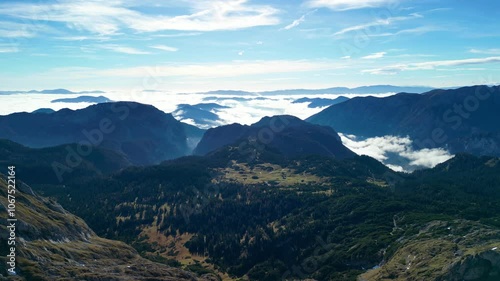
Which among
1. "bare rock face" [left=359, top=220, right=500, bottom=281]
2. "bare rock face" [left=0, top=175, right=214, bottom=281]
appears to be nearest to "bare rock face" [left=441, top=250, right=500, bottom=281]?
"bare rock face" [left=359, top=220, right=500, bottom=281]

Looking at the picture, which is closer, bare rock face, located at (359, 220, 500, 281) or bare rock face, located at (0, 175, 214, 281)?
bare rock face, located at (0, 175, 214, 281)

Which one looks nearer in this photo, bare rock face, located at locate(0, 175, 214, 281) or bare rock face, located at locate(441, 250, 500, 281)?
bare rock face, located at locate(0, 175, 214, 281)

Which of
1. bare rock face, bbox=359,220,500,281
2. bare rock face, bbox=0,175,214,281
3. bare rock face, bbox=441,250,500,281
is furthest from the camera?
Result: bare rock face, bbox=359,220,500,281

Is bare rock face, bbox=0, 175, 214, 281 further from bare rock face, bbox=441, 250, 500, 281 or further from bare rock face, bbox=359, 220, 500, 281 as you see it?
bare rock face, bbox=441, 250, 500, 281

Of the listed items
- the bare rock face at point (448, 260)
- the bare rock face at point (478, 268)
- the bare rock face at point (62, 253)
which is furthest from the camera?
the bare rock face at point (448, 260)

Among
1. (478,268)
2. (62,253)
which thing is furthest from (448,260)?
(62,253)

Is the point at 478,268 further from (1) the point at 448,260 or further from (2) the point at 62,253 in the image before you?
(2) the point at 62,253

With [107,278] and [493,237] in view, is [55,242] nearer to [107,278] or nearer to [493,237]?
[107,278]

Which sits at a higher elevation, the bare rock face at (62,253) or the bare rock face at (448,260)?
the bare rock face at (62,253)

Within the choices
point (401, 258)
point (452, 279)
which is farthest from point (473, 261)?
point (401, 258)

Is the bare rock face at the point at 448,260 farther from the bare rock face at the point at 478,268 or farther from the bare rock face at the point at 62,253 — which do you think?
the bare rock face at the point at 62,253

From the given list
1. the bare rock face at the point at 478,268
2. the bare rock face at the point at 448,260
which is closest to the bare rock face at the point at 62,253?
the bare rock face at the point at 448,260

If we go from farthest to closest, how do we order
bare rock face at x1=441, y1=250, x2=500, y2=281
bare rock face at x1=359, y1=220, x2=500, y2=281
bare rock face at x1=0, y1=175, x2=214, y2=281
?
bare rock face at x1=359, y1=220, x2=500, y2=281 → bare rock face at x1=441, y1=250, x2=500, y2=281 → bare rock face at x1=0, y1=175, x2=214, y2=281

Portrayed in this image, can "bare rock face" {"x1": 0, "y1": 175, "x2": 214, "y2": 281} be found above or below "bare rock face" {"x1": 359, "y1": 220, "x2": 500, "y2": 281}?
above
